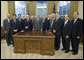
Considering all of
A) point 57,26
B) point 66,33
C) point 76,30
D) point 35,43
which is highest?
point 57,26

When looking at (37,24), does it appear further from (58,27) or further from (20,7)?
(20,7)

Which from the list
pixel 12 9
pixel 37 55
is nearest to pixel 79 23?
pixel 37 55

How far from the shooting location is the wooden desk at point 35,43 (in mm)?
4395

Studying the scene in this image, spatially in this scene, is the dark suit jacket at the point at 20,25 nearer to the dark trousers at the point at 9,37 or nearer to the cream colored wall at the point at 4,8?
the dark trousers at the point at 9,37

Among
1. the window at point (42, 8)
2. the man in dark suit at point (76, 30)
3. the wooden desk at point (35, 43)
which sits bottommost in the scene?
the wooden desk at point (35, 43)

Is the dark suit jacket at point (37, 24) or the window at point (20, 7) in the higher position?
the window at point (20, 7)

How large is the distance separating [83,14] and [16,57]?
4.45m

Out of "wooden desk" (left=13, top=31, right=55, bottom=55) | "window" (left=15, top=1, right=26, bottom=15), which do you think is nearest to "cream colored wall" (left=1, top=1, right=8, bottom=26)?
"window" (left=15, top=1, right=26, bottom=15)

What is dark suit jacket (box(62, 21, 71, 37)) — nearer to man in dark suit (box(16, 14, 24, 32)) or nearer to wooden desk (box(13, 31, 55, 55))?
wooden desk (box(13, 31, 55, 55))

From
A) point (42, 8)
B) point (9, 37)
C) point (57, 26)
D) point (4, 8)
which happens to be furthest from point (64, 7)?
point (9, 37)

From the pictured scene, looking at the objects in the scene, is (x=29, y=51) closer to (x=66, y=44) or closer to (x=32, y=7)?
(x=66, y=44)

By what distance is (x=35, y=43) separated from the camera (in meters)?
4.53

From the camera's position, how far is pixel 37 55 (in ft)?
14.6

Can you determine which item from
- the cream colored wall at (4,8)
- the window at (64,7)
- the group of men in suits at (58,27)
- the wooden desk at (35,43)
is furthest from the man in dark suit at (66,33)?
the cream colored wall at (4,8)
